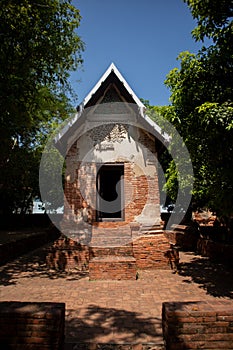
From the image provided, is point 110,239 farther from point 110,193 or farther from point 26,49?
point 26,49

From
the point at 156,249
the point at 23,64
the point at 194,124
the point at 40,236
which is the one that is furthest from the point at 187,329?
the point at 40,236

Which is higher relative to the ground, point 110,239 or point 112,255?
point 110,239

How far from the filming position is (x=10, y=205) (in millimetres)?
28031

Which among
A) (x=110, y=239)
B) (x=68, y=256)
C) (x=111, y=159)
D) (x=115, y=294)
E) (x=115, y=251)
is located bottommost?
(x=115, y=294)

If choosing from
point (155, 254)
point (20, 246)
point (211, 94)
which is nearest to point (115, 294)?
point (155, 254)

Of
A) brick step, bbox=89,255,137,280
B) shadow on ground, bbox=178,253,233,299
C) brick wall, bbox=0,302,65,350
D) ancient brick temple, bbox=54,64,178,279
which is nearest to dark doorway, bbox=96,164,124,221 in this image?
ancient brick temple, bbox=54,64,178,279

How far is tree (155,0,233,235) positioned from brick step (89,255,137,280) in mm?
3089

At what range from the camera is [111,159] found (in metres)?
10.2

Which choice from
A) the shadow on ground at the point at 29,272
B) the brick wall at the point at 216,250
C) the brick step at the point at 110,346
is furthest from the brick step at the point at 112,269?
the brick wall at the point at 216,250

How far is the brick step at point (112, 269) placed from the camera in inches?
284

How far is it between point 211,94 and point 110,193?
374 inches

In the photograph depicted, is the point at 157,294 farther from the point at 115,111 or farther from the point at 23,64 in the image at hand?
the point at 23,64

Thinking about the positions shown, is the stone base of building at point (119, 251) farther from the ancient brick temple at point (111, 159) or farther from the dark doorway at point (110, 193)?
the dark doorway at point (110, 193)

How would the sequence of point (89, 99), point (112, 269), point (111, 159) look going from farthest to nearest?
1. point (111, 159)
2. point (89, 99)
3. point (112, 269)
